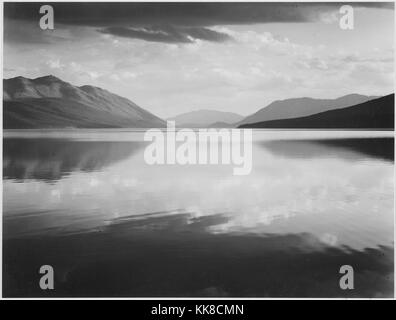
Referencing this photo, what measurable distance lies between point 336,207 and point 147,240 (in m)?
3.41

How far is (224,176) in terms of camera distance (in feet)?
31.0

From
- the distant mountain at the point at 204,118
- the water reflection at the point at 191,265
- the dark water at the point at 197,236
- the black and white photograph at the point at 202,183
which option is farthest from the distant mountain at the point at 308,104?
the water reflection at the point at 191,265

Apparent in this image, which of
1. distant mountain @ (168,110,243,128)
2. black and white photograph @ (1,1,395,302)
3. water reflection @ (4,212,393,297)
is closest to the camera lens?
water reflection @ (4,212,393,297)

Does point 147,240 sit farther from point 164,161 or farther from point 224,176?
point 164,161

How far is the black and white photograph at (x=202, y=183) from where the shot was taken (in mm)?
5191

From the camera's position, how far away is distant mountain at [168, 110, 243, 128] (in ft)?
33.2

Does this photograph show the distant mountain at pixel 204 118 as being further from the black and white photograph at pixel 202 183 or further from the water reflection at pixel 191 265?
the water reflection at pixel 191 265

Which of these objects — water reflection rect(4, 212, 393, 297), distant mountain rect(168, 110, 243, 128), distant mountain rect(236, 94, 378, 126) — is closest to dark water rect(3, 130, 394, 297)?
water reflection rect(4, 212, 393, 297)

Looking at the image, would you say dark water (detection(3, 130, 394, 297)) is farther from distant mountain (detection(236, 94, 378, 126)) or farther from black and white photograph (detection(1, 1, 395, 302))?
distant mountain (detection(236, 94, 378, 126))

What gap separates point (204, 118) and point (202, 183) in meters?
2.71

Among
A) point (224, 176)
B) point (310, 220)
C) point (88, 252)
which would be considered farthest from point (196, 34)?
point (88, 252)

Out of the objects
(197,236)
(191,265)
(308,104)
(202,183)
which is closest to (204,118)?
(202,183)

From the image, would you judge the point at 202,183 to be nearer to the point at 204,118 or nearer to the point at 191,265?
the point at 204,118

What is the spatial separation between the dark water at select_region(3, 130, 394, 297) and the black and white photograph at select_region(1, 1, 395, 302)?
23 mm
